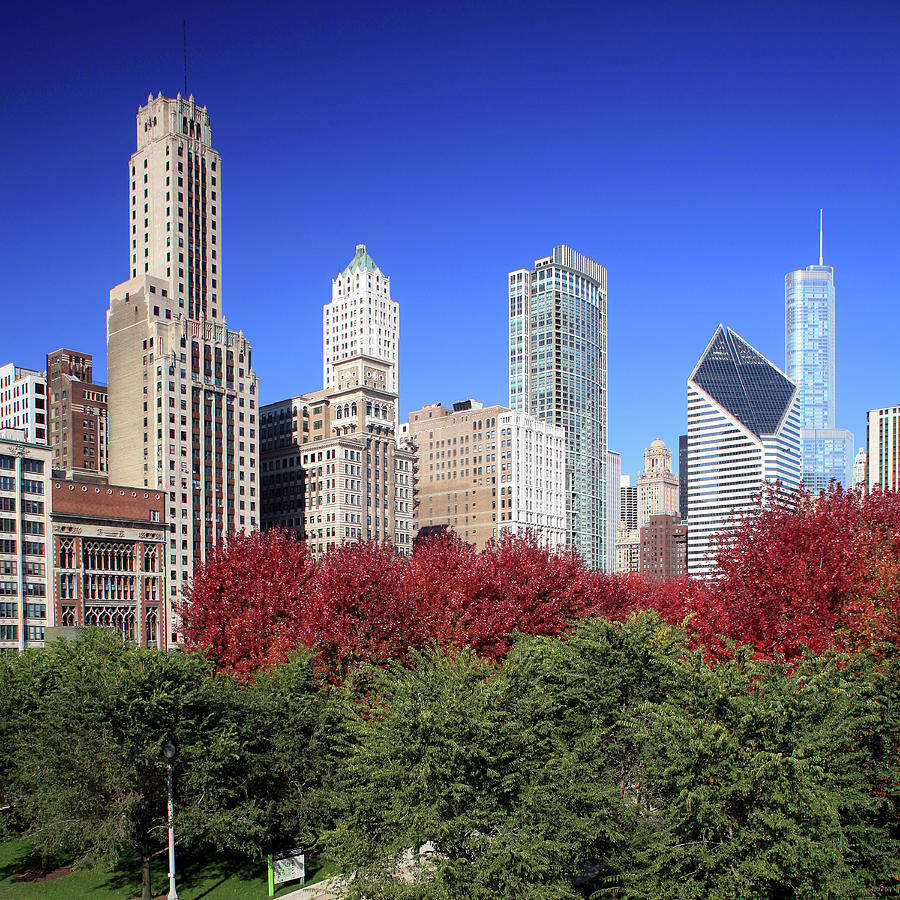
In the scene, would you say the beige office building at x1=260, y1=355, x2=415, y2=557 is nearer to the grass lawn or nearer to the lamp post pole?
the grass lawn

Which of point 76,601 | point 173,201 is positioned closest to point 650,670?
point 76,601

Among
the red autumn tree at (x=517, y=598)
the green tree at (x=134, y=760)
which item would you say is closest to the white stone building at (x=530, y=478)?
the red autumn tree at (x=517, y=598)

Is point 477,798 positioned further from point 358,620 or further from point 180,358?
point 180,358

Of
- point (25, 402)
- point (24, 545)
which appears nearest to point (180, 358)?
point (24, 545)

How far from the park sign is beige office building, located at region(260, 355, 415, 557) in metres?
102

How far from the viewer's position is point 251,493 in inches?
4995

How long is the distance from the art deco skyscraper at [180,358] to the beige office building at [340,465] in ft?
48.6

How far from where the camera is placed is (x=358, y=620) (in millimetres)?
41562

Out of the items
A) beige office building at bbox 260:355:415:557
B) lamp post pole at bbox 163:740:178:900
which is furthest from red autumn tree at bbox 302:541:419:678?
beige office building at bbox 260:355:415:557

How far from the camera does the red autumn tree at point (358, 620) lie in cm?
4050

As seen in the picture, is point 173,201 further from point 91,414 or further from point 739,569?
point 739,569

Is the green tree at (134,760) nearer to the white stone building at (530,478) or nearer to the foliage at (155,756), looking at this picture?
the foliage at (155,756)

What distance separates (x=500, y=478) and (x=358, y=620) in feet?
486

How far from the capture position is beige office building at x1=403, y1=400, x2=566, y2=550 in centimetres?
18700
